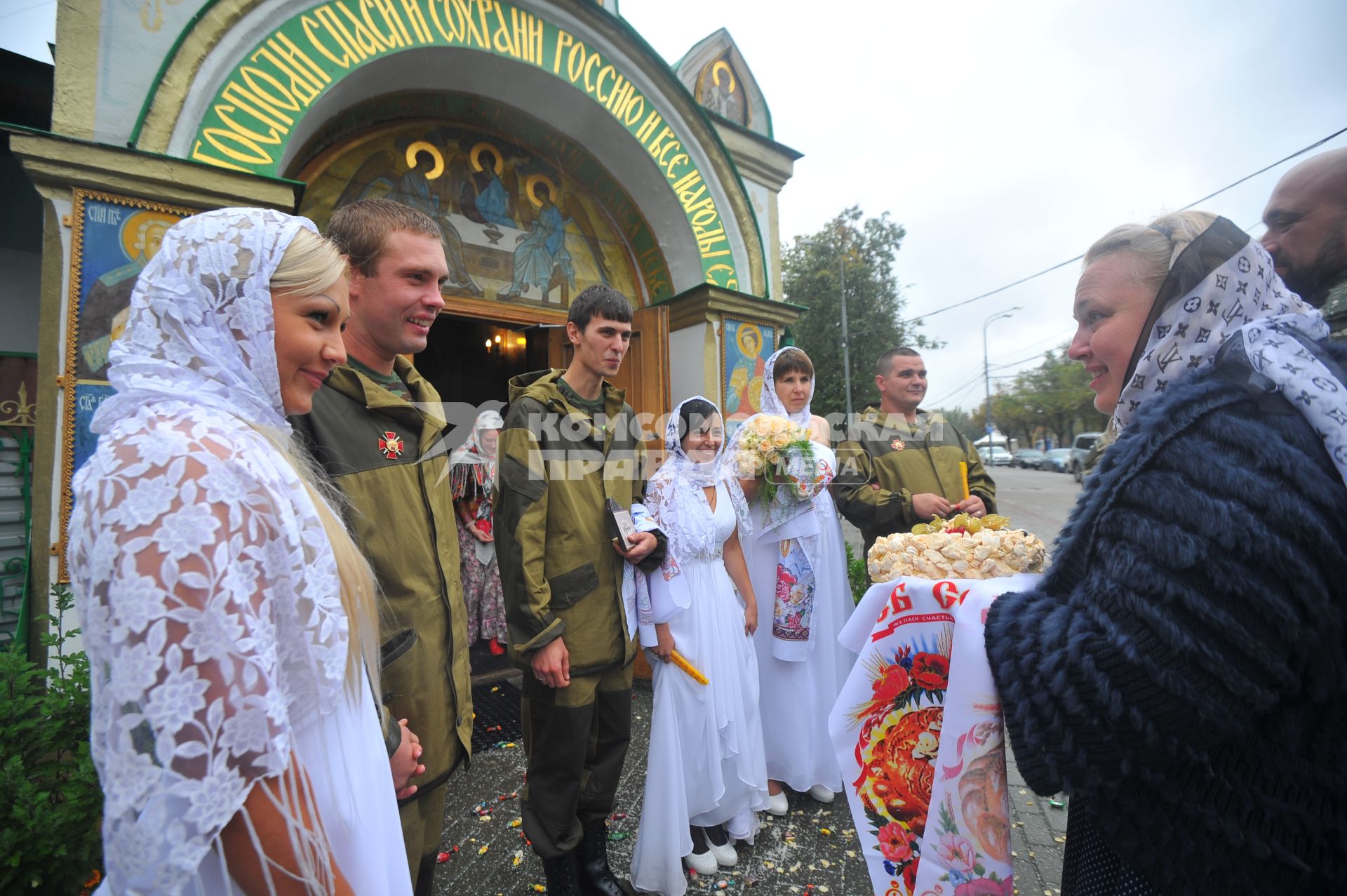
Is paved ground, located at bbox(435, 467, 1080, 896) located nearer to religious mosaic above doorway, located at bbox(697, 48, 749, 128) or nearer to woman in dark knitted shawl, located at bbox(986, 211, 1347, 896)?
woman in dark knitted shawl, located at bbox(986, 211, 1347, 896)

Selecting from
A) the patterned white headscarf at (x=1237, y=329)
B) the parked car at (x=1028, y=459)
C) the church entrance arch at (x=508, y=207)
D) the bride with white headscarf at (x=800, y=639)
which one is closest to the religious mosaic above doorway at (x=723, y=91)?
the church entrance arch at (x=508, y=207)

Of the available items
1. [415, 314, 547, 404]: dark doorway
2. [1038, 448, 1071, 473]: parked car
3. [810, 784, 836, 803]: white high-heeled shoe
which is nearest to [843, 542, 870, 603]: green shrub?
[810, 784, 836, 803]: white high-heeled shoe

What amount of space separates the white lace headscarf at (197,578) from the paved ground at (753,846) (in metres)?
2.27

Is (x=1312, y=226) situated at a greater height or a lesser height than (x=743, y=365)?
lesser

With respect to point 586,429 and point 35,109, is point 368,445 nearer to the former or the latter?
point 586,429

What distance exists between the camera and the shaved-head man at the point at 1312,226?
1303 mm

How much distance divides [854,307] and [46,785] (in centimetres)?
1824

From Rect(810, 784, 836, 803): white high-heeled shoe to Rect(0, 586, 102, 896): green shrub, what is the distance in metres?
3.09

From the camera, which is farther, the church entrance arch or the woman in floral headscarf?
the woman in floral headscarf

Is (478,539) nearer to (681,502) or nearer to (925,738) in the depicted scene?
(681,502)

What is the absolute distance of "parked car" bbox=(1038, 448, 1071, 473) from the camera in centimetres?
3594

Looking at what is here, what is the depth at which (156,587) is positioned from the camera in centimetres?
83

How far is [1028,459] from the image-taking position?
143 ft

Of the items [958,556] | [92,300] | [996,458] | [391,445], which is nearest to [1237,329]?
[958,556]
